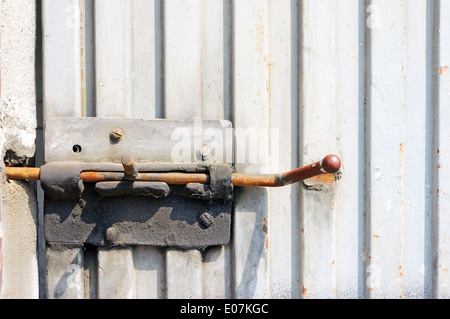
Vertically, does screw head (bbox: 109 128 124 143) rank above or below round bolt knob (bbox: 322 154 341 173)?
above

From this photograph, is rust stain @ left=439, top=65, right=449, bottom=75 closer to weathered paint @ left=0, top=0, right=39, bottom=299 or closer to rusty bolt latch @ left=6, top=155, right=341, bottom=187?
rusty bolt latch @ left=6, top=155, right=341, bottom=187

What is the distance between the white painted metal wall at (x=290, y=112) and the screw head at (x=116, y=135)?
0.05 meters

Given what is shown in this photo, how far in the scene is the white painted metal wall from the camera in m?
0.97

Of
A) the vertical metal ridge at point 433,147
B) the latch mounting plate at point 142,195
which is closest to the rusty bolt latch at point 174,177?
the latch mounting plate at point 142,195

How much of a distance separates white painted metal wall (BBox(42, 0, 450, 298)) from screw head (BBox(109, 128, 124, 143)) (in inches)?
2.1

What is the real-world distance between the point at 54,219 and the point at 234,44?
0.62 m

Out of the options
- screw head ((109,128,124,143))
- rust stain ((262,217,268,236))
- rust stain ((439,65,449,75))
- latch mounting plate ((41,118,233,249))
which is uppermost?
rust stain ((439,65,449,75))

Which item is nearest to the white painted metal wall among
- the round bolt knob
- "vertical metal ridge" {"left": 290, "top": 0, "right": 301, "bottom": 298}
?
"vertical metal ridge" {"left": 290, "top": 0, "right": 301, "bottom": 298}

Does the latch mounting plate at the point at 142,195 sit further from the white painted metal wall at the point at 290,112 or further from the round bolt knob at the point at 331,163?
the round bolt knob at the point at 331,163

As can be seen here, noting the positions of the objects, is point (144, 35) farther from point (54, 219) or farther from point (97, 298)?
point (97, 298)
